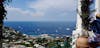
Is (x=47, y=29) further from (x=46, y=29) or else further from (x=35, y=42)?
Result: (x=35, y=42)

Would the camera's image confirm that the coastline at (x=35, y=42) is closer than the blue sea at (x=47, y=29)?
Yes

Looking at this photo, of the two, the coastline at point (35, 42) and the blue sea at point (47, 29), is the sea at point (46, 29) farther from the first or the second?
the coastline at point (35, 42)

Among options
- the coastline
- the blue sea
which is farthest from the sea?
the coastline

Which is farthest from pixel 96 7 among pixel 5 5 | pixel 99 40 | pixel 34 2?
pixel 34 2

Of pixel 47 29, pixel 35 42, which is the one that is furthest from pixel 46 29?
pixel 35 42

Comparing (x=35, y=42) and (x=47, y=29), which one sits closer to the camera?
(x=35, y=42)

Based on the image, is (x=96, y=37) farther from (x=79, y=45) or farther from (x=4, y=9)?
(x=4, y=9)

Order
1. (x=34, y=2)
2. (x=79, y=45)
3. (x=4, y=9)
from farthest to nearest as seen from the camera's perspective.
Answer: (x=34, y=2)
(x=4, y=9)
(x=79, y=45)

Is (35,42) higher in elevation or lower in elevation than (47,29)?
higher

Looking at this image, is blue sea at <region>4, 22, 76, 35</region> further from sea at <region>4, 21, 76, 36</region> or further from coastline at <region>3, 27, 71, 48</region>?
coastline at <region>3, 27, 71, 48</region>

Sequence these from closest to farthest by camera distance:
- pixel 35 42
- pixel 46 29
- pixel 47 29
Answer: pixel 35 42 < pixel 47 29 < pixel 46 29

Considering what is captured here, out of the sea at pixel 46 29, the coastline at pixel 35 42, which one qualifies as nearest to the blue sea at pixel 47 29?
the sea at pixel 46 29
